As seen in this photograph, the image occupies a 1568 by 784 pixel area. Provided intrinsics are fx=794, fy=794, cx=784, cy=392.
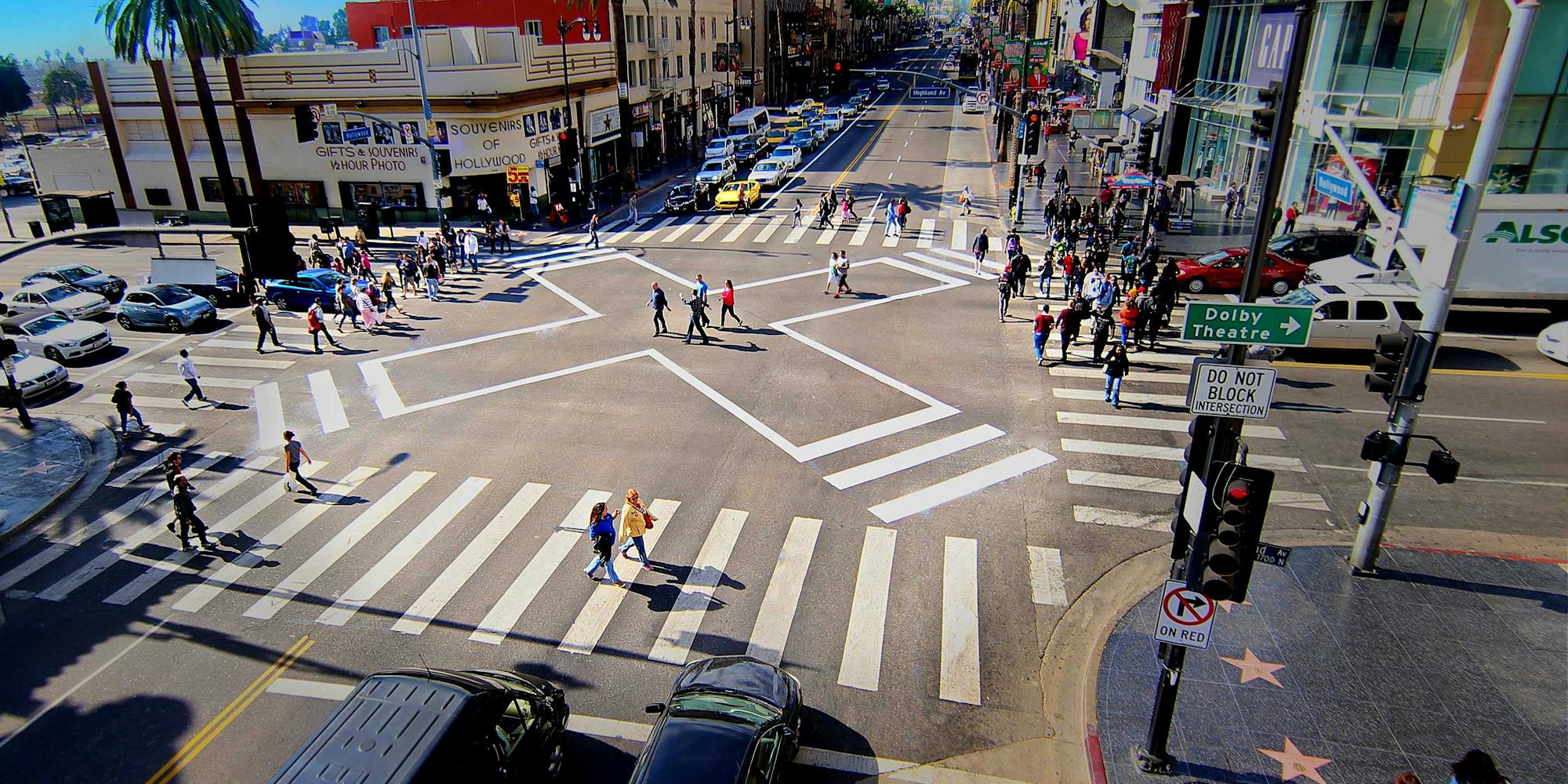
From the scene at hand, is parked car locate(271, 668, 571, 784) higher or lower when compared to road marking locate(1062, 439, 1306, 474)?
higher

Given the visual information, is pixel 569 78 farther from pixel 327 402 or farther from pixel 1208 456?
pixel 1208 456

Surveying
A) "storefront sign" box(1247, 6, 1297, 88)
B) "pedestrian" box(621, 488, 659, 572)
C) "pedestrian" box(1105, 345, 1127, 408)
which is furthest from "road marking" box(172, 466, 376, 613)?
"storefront sign" box(1247, 6, 1297, 88)

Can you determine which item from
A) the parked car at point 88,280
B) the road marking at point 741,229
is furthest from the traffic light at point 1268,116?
the parked car at point 88,280

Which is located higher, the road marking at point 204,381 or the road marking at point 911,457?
the road marking at point 911,457

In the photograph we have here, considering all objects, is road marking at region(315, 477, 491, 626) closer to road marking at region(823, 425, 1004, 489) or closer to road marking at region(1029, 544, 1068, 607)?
road marking at region(823, 425, 1004, 489)

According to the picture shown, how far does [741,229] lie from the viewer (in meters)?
35.8

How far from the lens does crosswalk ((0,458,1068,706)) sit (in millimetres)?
10641

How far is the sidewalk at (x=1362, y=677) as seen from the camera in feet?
28.3

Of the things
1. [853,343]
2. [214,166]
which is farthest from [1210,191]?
[214,166]

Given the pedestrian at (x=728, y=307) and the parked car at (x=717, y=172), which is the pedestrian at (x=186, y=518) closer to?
the pedestrian at (x=728, y=307)

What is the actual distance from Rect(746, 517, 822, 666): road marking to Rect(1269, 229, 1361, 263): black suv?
21285 millimetres

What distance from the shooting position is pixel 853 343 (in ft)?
69.8

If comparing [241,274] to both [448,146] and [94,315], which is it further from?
[448,146]

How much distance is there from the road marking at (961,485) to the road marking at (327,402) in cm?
1202
